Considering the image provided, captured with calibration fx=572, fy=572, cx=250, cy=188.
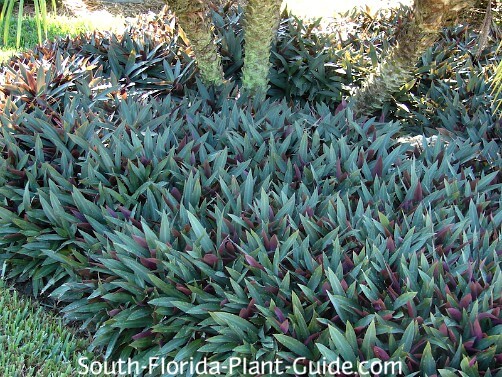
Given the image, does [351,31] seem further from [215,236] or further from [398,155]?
[215,236]

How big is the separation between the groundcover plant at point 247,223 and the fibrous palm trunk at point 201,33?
0.15 metres

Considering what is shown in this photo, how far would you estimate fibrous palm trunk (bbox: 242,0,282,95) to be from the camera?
13.3ft

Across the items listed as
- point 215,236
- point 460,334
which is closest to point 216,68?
point 215,236

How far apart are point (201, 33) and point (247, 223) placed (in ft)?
6.30

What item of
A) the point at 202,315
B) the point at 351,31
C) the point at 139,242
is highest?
the point at 351,31

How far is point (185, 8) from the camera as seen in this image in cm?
392

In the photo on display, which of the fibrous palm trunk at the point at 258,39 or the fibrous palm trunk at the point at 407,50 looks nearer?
the fibrous palm trunk at the point at 407,50

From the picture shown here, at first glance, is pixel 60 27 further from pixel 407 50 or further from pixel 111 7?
pixel 407 50

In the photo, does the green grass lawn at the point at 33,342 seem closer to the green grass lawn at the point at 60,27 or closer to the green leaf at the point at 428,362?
the green leaf at the point at 428,362

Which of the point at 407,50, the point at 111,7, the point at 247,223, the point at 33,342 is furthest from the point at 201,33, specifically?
the point at 111,7

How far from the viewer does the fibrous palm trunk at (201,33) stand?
392cm

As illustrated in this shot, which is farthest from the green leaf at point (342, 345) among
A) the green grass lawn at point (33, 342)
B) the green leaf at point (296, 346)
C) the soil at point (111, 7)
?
the soil at point (111, 7)

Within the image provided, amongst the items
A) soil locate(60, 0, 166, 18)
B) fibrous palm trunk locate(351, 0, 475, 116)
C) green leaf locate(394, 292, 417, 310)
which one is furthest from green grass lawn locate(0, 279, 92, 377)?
soil locate(60, 0, 166, 18)

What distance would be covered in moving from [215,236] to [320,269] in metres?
0.57
